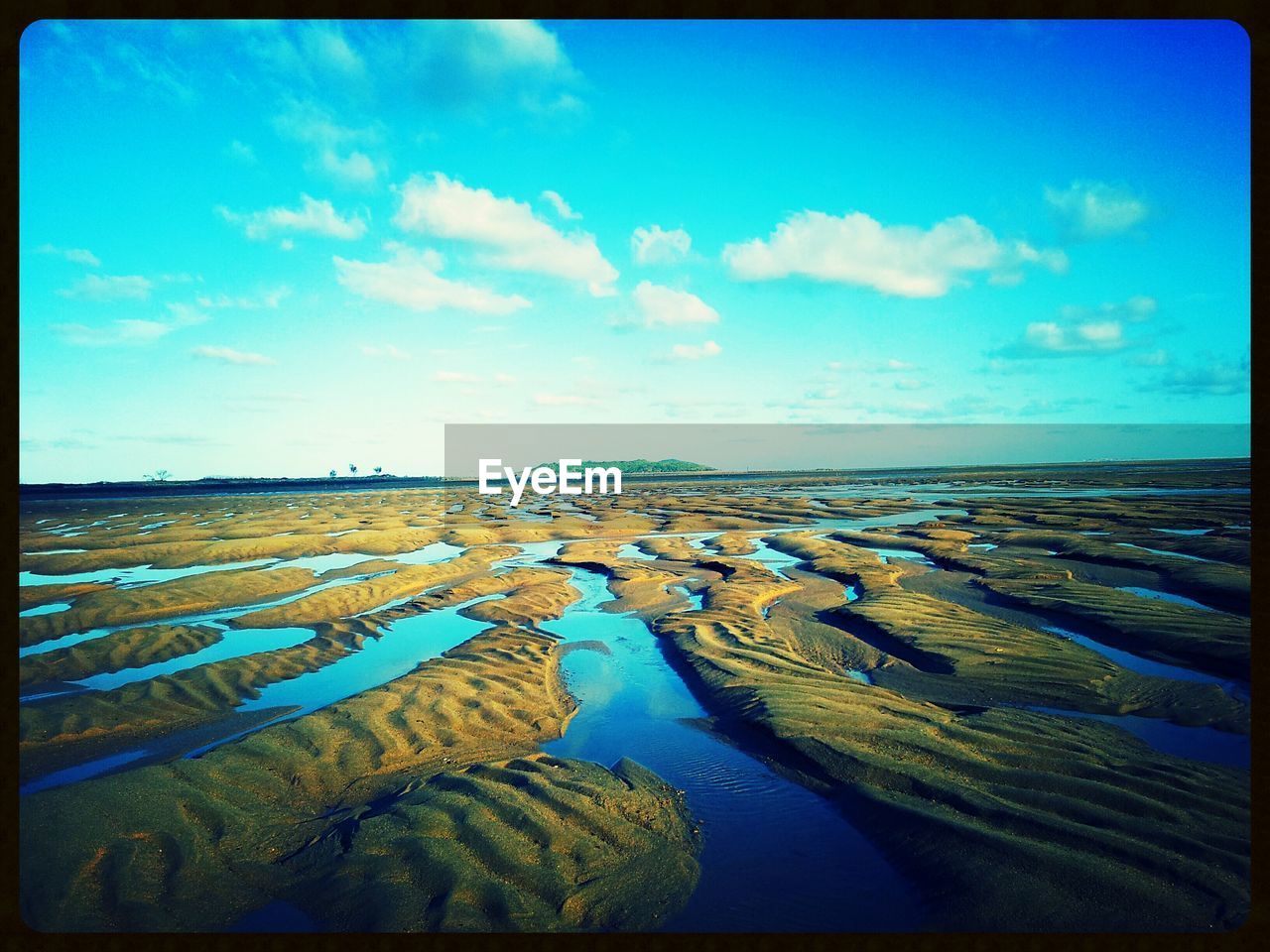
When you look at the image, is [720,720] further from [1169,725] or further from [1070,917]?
[1169,725]

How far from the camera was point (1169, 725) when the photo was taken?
6227 mm

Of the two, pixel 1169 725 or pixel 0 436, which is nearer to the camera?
pixel 0 436

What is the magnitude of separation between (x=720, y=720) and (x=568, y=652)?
11.3 feet

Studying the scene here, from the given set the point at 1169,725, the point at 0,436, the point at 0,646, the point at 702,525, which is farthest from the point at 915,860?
the point at 702,525

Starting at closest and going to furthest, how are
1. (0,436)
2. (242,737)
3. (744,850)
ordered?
1. (744,850)
2. (0,436)
3. (242,737)

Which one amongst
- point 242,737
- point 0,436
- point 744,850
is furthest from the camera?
point 242,737

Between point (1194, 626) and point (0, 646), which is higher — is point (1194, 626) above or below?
below

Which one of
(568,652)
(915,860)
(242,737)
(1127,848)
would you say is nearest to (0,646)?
(242,737)

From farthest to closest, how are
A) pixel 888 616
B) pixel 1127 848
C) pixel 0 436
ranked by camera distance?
pixel 888 616 → pixel 0 436 → pixel 1127 848

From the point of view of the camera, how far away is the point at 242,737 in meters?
6.38

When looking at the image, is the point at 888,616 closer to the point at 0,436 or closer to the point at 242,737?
the point at 242,737

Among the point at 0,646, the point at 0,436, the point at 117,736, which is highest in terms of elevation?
the point at 0,436

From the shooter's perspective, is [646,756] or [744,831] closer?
[744,831]

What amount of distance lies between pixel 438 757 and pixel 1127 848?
5.86m
